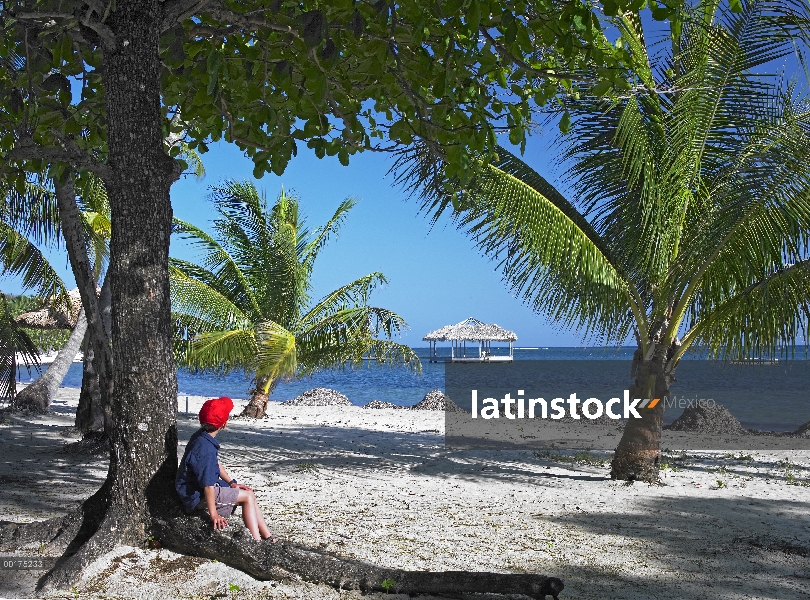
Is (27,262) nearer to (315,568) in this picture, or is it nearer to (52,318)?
(52,318)

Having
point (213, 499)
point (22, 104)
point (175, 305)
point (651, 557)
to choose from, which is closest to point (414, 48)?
point (22, 104)

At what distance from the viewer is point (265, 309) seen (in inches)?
664

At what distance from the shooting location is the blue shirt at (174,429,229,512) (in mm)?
4789

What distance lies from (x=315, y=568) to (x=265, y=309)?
12.8 metres

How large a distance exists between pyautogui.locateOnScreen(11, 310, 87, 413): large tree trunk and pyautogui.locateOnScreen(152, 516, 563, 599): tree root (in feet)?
38.3

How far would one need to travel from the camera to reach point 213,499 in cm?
474

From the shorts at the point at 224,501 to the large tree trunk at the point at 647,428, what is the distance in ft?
18.7

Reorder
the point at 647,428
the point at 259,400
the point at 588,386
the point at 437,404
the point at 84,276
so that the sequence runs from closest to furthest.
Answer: the point at 647,428 < the point at 84,276 < the point at 259,400 < the point at 437,404 < the point at 588,386

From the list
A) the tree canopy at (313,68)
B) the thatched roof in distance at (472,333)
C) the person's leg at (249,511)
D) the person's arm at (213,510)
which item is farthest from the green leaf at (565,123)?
the thatched roof in distance at (472,333)

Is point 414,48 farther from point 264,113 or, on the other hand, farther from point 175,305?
point 175,305

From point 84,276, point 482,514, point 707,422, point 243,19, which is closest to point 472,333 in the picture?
point 707,422

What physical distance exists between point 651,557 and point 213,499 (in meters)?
3.30

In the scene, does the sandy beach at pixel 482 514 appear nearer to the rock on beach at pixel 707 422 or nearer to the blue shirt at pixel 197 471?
the blue shirt at pixel 197 471

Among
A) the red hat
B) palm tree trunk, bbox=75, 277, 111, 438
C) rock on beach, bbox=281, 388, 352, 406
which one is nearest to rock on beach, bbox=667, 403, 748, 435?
rock on beach, bbox=281, 388, 352, 406
